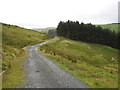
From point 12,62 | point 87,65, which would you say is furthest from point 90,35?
point 12,62

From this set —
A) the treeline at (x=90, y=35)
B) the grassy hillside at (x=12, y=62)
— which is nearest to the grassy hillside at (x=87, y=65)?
the grassy hillside at (x=12, y=62)

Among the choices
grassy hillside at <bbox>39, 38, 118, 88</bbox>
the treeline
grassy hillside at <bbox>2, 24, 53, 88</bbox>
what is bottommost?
grassy hillside at <bbox>39, 38, 118, 88</bbox>

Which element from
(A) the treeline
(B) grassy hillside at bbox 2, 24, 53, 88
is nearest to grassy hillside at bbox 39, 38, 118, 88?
(B) grassy hillside at bbox 2, 24, 53, 88

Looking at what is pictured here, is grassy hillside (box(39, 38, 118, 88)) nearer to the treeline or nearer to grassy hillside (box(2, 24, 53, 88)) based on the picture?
grassy hillside (box(2, 24, 53, 88))

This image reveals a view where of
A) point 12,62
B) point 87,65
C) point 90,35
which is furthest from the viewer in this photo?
point 90,35

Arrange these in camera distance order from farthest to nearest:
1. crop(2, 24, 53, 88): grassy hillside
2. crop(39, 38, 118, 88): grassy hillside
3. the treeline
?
the treeline, crop(39, 38, 118, 88): grassy hillside, crop(2, 24, 53, 88): grassy hillside

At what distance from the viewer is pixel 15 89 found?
9.74m

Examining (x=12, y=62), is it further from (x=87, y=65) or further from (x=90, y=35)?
(x=90, y=35)

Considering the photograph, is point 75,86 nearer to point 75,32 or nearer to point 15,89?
point 15,89

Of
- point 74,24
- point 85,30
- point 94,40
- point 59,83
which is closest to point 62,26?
point 74,24

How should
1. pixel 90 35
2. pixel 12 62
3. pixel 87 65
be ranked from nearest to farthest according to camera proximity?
pixel 12 62 < pixel 87 65 < pixel 90 35

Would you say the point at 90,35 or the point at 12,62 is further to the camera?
the point at 90,35

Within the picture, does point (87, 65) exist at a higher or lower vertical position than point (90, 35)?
lower

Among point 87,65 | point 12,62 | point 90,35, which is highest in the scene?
point 90,35
